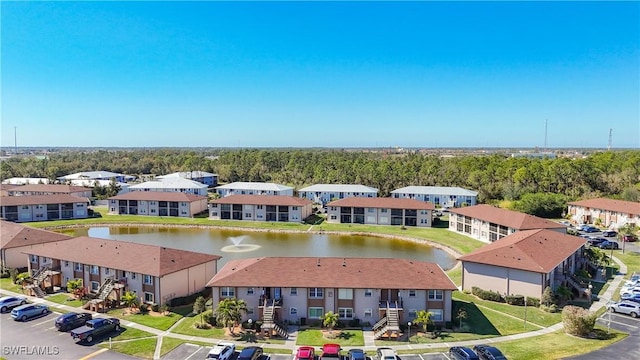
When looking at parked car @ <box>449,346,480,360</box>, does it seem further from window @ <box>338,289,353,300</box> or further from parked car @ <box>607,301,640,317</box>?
parked car @ <box>607,301,640,317</box>

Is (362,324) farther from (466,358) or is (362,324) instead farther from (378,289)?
(466,358)

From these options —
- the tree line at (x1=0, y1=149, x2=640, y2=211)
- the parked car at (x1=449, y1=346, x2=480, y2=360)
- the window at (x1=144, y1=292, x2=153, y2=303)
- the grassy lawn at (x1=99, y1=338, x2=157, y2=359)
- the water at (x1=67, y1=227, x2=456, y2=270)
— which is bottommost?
the water at (x1=67, y1=227, x2=456, y2=270)

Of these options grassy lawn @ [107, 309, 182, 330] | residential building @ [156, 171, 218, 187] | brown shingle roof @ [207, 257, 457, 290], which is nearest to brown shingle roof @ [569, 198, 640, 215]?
brown shingle roof @ [207, 257, 457, 290]

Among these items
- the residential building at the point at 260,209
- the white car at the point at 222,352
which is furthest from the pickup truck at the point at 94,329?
the residential building at the point at 260,209

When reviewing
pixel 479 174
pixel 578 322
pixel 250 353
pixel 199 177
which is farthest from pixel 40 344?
pixel 199 177


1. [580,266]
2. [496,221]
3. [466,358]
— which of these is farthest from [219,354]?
[496,221]

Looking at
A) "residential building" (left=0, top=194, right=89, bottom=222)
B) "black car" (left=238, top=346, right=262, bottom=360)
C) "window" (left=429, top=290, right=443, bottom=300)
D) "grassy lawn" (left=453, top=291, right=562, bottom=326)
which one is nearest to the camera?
"black car" (left=238, top=346, right=262, bottom=360)
